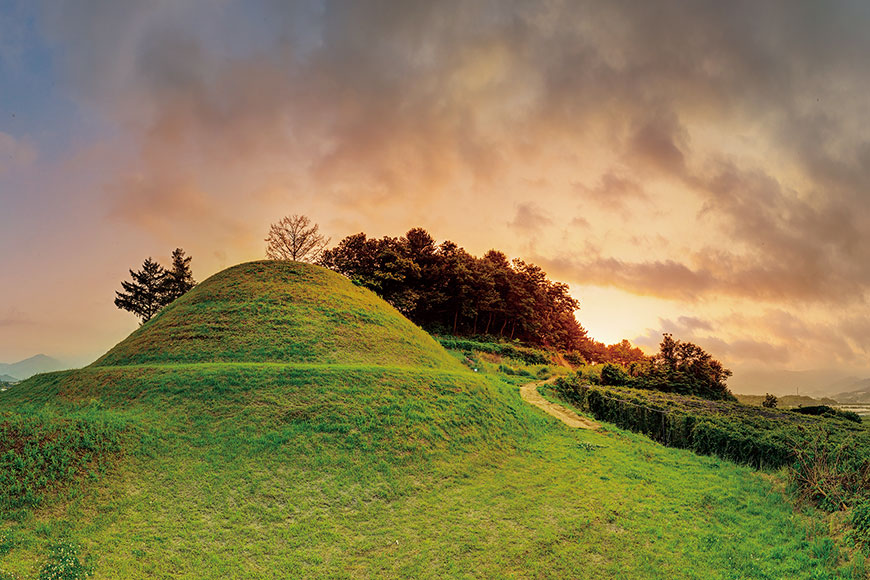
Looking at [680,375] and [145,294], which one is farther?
[145,294]

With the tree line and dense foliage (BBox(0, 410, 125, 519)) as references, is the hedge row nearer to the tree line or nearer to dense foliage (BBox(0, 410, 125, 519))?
the tree line

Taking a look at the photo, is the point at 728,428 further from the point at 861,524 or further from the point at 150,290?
the point at 150,290

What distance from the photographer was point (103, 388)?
56.1 ft

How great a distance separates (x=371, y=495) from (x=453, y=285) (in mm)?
42598

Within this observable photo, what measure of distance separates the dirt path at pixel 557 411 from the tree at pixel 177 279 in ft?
155

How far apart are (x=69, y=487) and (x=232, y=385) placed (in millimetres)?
5951

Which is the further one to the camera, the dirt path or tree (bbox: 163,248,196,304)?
tree (bbox: 163,248,196,304)

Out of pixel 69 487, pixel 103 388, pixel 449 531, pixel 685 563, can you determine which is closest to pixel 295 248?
pixel 103 388

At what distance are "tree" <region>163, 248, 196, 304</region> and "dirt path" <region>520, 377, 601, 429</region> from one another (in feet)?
155

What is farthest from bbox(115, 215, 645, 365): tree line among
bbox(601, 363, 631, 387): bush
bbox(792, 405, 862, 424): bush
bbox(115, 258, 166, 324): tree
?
bbox(792, 405, 862, 424): bush

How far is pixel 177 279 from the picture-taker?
183 ft

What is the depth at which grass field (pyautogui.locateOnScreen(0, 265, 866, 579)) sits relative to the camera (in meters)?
8.73

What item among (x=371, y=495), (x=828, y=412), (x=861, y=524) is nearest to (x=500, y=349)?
(x=828, y=412)

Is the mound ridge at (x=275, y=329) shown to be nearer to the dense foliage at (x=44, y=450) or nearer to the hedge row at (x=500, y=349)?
the dense foliage at (x=44, y=450)
